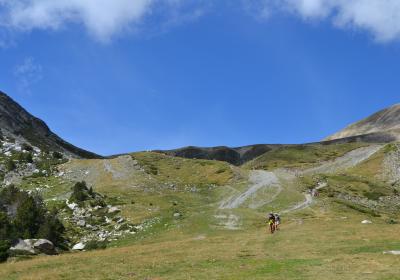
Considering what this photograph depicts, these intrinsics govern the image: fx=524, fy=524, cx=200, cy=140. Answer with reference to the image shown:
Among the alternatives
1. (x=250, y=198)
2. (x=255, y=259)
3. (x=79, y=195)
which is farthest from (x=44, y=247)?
(x=250, y=198)

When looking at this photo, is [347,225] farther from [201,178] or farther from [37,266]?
[201,178]

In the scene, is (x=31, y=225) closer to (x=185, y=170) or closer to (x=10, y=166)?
(x=10, y=166)

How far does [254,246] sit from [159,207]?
141 feet

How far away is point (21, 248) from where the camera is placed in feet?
176

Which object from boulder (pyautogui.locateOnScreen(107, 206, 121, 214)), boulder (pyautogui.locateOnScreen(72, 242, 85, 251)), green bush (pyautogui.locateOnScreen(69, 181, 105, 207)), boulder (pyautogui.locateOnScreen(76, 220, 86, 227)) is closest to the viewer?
boulder (pyautogui.locateOnScreen(72, 242, 85, 251))

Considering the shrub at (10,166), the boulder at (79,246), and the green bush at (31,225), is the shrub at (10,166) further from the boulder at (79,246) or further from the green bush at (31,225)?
the boulder at (79,246)

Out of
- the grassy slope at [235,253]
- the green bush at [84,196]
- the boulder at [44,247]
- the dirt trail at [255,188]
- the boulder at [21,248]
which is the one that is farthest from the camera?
the dirt trail at [255,188]

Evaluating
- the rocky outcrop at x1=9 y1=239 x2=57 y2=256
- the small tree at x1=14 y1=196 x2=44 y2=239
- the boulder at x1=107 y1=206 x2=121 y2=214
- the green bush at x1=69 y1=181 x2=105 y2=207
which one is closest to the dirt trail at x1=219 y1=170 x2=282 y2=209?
the boulder at x1=107 y1=206 x2=121 y2=214

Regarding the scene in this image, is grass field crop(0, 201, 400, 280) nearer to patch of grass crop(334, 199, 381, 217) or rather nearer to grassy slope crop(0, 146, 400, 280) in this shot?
grassy slope crop(0, 146, 400, 280)

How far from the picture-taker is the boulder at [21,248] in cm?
5188

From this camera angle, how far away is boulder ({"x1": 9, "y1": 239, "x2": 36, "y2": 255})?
170ft

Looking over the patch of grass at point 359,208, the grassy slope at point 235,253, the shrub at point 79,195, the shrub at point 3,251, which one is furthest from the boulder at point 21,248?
the patch of grass at point 359,208

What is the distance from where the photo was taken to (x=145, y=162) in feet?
484

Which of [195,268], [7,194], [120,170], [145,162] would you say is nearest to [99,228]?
[7,194]
